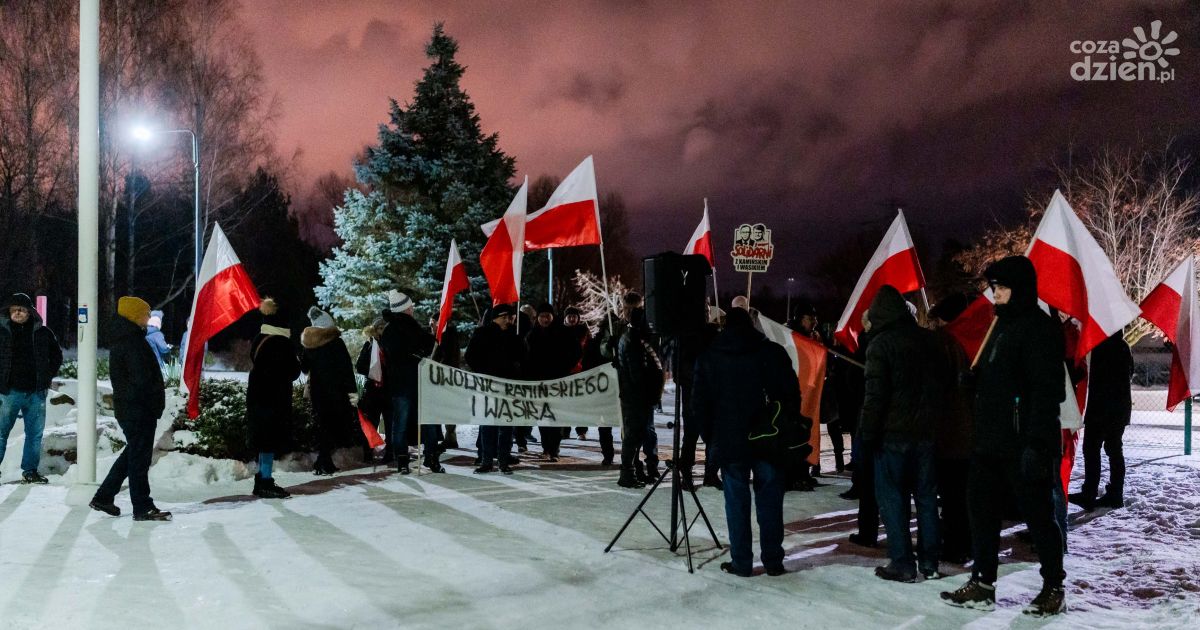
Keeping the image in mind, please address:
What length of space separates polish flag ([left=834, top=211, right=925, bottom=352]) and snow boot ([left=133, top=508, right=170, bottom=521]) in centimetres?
651

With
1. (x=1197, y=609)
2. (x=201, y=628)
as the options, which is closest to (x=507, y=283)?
(x=201, y=628)

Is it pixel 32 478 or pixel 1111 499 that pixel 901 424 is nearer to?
pixel 1111 499

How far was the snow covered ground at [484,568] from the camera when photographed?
5352mm

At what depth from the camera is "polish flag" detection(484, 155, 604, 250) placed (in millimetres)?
11477

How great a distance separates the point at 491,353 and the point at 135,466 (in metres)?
4.13

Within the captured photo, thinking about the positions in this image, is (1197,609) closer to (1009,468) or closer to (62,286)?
(1009,468)

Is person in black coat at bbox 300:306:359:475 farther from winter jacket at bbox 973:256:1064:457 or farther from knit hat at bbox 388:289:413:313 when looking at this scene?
winter jacket at bbox 973:256:1064:457

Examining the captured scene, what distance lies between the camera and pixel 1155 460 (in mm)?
12930

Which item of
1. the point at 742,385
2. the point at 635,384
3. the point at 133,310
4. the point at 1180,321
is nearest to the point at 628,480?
the point at 635,384

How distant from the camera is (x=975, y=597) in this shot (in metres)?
5.64

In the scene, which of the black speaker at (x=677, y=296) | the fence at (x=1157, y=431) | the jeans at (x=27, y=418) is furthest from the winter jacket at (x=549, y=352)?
the fence at (x=1157, y=431)

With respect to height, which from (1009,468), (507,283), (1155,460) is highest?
(507,283)

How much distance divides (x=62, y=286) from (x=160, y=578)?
46942 millimetres

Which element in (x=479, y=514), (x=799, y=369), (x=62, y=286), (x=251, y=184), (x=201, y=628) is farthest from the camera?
(x=62, y=286)
